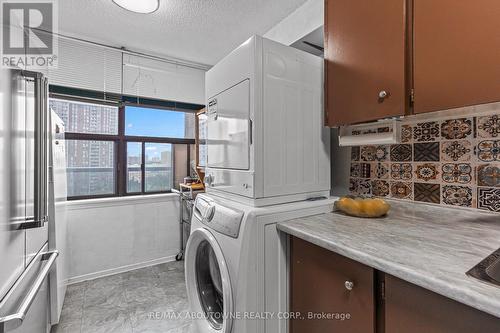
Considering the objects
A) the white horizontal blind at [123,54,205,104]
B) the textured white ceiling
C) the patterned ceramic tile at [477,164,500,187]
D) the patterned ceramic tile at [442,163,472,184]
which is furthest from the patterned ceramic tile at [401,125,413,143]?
the white horizontal blind at [123,54,205,104]

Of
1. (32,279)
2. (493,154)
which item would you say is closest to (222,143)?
(32,279)

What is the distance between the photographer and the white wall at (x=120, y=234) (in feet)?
7.91

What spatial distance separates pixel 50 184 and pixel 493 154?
2587 millimetres

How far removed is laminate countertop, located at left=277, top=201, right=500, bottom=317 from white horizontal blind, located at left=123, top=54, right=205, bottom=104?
2.45 m

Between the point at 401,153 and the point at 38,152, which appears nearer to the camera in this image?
the point at 38,152

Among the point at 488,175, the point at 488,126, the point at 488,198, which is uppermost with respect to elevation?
the point at 488,126

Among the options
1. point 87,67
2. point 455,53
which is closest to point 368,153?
point 455,53

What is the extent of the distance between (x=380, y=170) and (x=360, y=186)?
17 centimetres

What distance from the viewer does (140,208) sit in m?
2.76

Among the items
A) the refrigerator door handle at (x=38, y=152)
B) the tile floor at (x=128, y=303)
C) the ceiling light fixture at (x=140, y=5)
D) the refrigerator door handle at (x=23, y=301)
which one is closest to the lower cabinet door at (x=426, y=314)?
the refrigerator door handle at (x=23, y=301)

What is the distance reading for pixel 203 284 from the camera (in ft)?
5.05

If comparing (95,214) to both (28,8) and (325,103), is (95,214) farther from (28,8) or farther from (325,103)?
(325,103)

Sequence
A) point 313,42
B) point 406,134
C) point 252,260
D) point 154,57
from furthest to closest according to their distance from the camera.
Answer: point 154,57 → point 313,42 → point 406,134 → point 252,260

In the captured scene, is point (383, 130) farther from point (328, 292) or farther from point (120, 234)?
point (120, 234)
